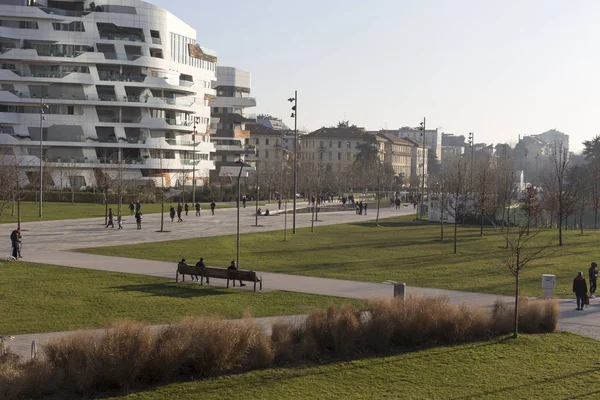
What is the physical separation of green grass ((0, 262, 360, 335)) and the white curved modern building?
181 ft

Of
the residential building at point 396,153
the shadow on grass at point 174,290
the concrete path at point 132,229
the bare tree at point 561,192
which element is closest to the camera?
the shadow on grass at point 174,290

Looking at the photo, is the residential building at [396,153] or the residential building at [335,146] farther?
the residential building at [396,153]

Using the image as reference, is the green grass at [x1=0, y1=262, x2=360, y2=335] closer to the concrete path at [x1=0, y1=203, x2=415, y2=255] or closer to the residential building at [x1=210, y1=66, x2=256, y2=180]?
the concrete path at [x1=0, y1=203, x2=415, y2=255]

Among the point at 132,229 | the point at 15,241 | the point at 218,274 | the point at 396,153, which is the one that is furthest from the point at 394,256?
the point at 396,153

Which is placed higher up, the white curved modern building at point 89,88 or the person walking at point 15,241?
the white curved modern building at point 89,88

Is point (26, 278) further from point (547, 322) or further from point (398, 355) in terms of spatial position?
point (547, 322)

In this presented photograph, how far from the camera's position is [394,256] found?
3406cm

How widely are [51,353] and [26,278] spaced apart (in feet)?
40.7

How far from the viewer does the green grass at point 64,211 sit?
51366 mm

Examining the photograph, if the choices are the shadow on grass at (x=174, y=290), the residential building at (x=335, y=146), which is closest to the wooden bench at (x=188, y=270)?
the shadow on grass at (x=174, y=290)

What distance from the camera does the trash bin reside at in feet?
73.5

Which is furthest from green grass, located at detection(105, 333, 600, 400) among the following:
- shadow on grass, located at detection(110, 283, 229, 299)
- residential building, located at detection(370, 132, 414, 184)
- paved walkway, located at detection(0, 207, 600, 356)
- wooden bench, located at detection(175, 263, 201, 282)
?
residential building, located at detection(370, 132, 414, 184)

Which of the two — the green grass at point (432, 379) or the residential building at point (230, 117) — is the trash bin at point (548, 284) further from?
the residential building at point (230, 117)

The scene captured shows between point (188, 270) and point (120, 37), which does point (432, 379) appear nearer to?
point (188, 270)
